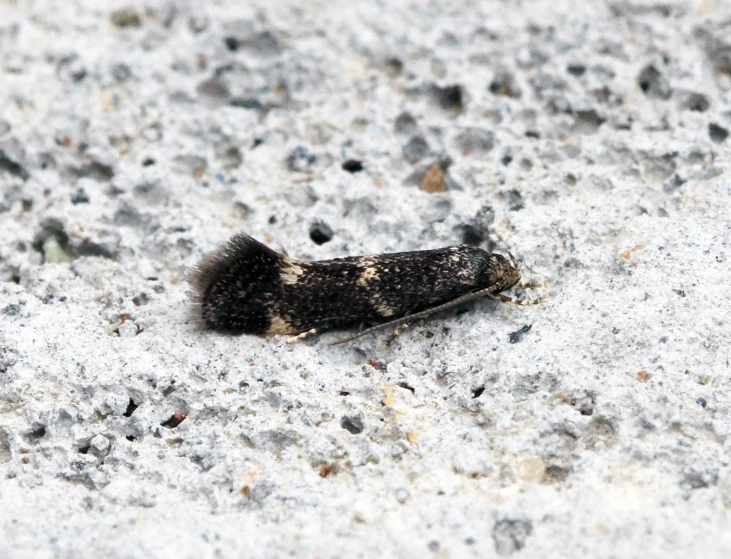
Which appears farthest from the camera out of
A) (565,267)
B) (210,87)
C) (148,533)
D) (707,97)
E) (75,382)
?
(210,87)

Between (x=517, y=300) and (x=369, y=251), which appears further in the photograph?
(x=369, y=251)

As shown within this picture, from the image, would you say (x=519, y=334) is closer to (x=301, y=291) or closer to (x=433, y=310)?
(x=433, y=310)

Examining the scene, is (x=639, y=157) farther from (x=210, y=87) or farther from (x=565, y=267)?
(x=210, y=87)

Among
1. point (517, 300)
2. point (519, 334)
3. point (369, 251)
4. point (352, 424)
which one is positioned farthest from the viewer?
point (369, 251)

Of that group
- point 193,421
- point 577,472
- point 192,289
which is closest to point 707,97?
point 577,472

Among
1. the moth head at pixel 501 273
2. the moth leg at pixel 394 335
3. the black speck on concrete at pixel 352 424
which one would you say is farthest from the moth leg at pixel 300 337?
the moth head at pixel 501 273

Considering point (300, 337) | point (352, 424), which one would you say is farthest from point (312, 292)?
point (352, 424)

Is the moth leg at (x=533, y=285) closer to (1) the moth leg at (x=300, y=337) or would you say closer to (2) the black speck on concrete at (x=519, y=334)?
(2) the black speck on concrete at (x=519, y=334)
